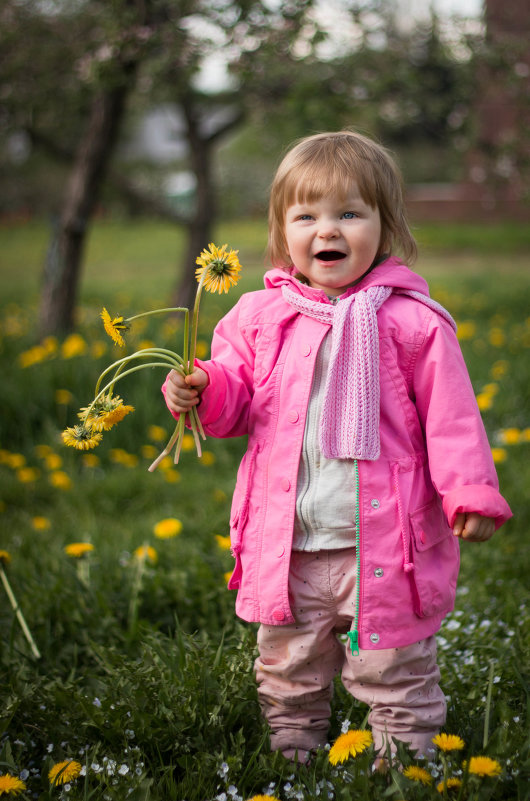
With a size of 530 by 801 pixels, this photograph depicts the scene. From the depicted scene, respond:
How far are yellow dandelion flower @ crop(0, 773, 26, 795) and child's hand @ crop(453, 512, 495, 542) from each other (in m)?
0.95

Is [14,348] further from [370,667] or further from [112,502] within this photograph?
[370,667]

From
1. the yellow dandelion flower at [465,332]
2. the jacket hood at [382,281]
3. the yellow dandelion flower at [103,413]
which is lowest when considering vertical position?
the yellow dandelion flower at [465,332]

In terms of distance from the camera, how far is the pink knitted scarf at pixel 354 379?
5.02ft

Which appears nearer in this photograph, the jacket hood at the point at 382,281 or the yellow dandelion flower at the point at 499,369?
the jacket hood at the point at 382,281

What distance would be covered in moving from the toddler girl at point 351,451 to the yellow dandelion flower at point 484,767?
0.27m

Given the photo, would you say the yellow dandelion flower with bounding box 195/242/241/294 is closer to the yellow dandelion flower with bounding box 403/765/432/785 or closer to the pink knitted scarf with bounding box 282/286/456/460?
the pink knitted scarf with bounding box 282/286/456/460

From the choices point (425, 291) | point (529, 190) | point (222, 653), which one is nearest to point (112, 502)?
point (222, 653)

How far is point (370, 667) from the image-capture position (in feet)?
5.30

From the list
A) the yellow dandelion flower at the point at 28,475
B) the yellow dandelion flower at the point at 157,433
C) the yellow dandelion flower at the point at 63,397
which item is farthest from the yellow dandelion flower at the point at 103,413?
the yellow dandelion flower at the point at 63,397

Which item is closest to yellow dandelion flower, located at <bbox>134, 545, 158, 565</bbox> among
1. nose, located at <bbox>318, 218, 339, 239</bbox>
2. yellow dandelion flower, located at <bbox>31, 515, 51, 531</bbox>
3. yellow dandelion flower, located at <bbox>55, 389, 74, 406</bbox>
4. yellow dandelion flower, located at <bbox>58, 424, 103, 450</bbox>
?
yellow dandelion flower, located at <bbox>31, 515, 51, 531</bbox>

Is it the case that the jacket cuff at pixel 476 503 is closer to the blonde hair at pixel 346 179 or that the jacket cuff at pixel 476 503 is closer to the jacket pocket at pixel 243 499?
the jacket pocket at pixel 243 499

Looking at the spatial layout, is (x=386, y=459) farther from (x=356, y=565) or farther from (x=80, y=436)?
(x=80, y=436)

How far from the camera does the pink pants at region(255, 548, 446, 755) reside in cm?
161

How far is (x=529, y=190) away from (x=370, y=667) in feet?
14.4
